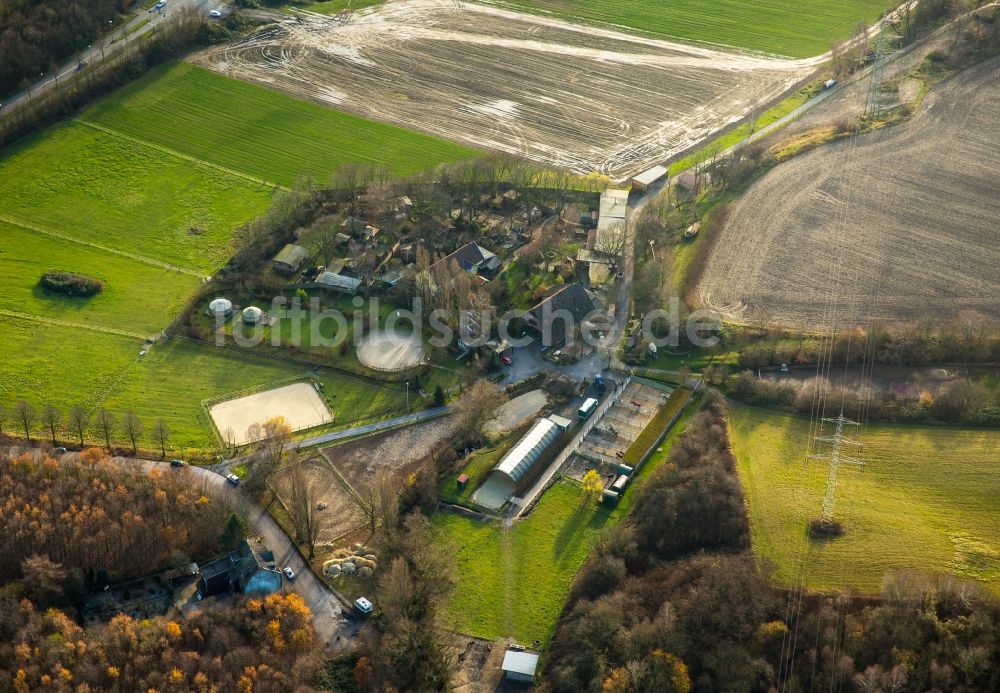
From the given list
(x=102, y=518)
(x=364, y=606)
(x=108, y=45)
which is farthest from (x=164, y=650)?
(x=108, y=45)

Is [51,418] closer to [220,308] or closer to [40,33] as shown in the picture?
[220,308]

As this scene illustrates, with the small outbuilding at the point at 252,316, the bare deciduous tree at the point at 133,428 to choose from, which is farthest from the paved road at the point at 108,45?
the bare deciduous tree at the point at 133,428

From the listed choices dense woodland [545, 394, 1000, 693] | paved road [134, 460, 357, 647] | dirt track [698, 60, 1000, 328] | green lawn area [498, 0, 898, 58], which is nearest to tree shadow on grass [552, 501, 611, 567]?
dense woodland [545, 394, 1000, 693]

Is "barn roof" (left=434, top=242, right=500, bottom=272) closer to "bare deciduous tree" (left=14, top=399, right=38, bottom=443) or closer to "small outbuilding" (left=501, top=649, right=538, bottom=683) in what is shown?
"bare deciduous tree" (left=14, top=399, right=38, bottom=443)

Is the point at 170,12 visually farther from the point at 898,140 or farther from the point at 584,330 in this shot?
the point at 898,140

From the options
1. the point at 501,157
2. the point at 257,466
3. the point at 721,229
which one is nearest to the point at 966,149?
the point at 721,229

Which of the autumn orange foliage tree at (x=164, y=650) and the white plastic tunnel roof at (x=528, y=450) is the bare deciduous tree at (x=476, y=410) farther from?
the autumn orange foliage tree at (x=164, y=650)
